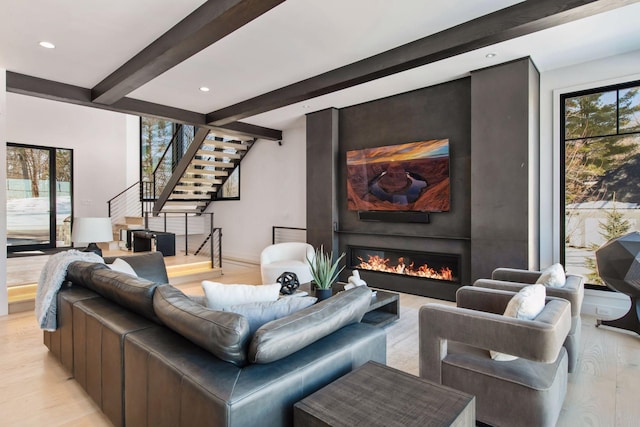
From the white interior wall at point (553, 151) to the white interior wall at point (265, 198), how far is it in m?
3.87

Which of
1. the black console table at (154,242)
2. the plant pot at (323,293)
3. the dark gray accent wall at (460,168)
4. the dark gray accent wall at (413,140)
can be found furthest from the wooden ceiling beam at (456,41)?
the black console table at (154,242)

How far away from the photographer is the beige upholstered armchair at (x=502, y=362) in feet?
5.91

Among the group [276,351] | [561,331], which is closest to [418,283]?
[561,331]

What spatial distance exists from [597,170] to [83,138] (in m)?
10.2

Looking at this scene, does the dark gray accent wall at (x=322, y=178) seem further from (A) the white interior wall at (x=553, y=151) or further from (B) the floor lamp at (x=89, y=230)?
(B) the floor lamp at (x=89, y=230)

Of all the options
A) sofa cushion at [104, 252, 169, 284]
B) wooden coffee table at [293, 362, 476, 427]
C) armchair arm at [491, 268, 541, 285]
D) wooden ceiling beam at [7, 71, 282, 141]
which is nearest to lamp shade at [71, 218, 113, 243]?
sofa cushion at [104, 252, 169, 284]

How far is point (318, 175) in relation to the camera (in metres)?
6.03

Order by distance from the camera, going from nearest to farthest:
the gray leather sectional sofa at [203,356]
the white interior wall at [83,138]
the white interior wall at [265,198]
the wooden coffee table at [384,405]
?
the wooden coffee table at [384,405], the gray leather sectional sofa at [203,356], the white interior wall at [265,198], the white interior wall at [83,138]

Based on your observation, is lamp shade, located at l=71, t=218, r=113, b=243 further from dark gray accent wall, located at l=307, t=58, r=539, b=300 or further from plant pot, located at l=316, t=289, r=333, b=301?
dark gray accent wall, located at l=307, t=58, r=539, b=300

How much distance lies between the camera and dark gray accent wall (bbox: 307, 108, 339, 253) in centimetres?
585

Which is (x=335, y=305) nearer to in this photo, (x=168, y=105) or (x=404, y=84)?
(x=404, y=84)

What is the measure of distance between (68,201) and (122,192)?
1162 millimetres

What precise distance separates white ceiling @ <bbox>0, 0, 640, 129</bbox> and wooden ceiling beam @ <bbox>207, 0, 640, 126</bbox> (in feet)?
0.31

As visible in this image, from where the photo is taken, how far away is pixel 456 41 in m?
3.25
